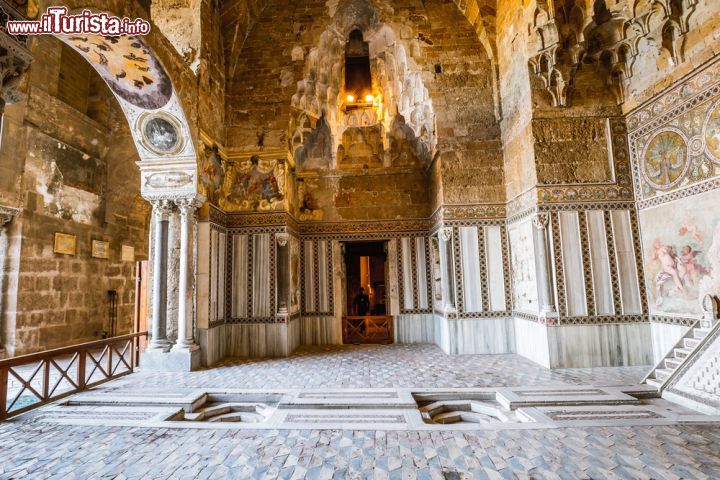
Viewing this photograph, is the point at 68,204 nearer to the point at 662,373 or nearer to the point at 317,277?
the point at 317,277

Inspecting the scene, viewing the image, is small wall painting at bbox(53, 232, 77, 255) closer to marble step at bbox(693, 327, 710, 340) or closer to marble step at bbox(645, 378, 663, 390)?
marble step at bbox(645, 378, 663, 390)

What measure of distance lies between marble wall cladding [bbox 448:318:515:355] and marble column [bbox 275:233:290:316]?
4143 mm

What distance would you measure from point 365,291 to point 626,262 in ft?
37.0

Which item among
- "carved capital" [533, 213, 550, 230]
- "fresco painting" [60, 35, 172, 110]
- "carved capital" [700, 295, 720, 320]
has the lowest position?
"carved capital" [700, 295, 720, 320]

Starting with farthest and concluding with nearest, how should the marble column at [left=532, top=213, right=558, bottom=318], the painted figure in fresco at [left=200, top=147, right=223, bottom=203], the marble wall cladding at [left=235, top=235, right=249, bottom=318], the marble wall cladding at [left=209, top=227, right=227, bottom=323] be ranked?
1. the marble wall cladding at [left=235, top=235, right=249, bottom=318]
2. the marble wall cladding at [left=209, top=227, right=227, bottom=323]
3. the painted figure in fresco at [left=200, top=147, right=223, bottom=203]
4. the marble column at [left=532, top=213, right=558, bottom=318]

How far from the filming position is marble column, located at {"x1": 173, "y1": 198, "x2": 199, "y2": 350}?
24.9ft

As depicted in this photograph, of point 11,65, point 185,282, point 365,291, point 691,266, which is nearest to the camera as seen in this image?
point 11,65

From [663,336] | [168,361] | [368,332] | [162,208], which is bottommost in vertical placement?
[368,332]

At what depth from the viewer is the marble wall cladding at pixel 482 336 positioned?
28.4 ft

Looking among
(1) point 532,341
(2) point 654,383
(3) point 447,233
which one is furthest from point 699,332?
(3) point 447,233

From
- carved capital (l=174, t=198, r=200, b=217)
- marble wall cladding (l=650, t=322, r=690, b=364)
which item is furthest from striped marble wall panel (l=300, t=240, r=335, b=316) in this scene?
marble wall cladding (l=650, t=322, r=690, b=364)

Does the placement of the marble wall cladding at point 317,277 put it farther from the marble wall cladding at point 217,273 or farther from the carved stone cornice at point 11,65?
the carved stone cornice at point 11,65

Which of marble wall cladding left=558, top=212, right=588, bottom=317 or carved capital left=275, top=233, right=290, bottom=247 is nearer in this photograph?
marble wall cladding left=558, top=212, right=588, bottom=317

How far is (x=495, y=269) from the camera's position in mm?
8938
